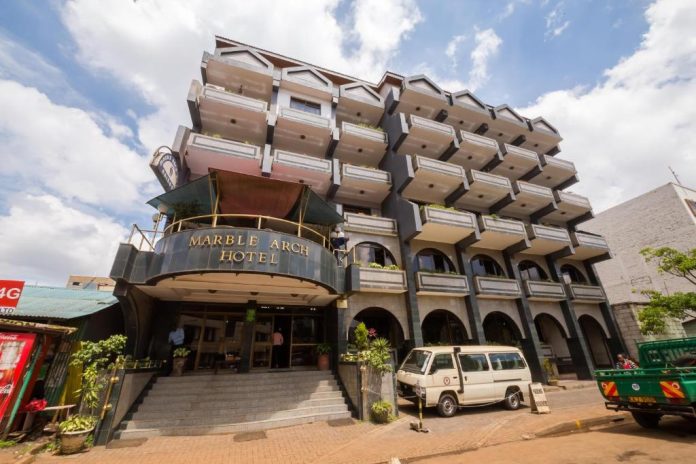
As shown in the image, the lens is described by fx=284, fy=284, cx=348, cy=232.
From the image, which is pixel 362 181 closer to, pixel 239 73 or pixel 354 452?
pixel 239 73

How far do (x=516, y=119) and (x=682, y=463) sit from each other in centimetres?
2469

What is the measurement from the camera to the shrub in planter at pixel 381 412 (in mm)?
9883

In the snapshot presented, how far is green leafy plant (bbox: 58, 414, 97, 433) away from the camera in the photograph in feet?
24.9

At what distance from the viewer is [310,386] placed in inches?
467

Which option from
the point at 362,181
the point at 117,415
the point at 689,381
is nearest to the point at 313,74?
the point at 362,181

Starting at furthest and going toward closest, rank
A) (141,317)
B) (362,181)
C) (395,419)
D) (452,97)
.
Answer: (452,97)
(362,181)
(141,317)
(395,419)

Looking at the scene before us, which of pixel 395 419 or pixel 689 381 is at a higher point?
pixel 689 381

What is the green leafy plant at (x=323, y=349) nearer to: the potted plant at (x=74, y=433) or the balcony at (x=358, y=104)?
the potted plant at (x=74, y=433)

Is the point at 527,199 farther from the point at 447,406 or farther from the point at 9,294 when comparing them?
the point at 9,294

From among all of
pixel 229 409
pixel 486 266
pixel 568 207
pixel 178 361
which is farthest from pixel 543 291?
pixel 178 361

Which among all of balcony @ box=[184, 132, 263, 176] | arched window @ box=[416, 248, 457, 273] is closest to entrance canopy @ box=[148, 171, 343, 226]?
balcony @ box=[184, 132, 263, 176]

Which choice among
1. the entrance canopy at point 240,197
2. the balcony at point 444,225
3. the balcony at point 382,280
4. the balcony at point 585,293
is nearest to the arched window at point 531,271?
the balcony at point 585,293

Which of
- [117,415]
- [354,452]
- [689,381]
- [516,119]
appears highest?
[516,119]

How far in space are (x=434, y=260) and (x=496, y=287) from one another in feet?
13.3
